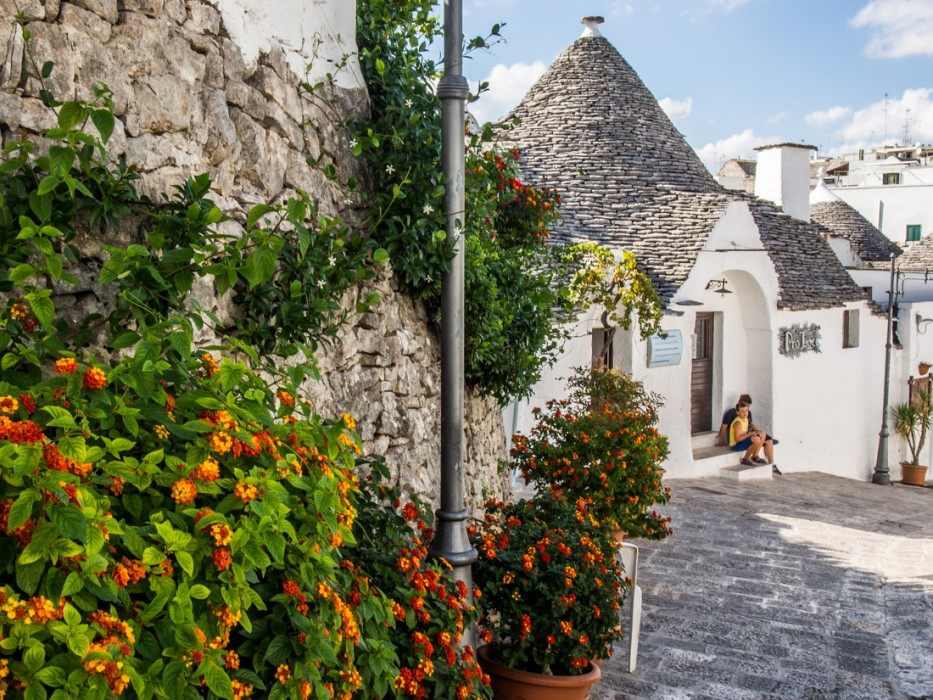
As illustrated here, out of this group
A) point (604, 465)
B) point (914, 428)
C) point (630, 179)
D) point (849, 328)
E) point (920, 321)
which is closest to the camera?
point (604, 465)

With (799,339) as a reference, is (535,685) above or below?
below

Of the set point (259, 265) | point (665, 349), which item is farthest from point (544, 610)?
point (665, 349)

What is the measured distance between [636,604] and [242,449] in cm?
428

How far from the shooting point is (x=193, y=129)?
3646mm

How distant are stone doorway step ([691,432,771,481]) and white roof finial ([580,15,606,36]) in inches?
330

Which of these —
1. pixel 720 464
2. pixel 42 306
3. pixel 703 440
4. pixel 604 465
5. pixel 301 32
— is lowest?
pixel 720 464

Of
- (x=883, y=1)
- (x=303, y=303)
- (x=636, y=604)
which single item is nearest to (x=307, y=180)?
(x=303, y=303)

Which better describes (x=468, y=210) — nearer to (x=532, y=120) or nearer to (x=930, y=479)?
(x=532, y=120)

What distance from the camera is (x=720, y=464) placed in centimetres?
1688

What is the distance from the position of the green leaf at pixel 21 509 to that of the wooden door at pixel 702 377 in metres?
16.5

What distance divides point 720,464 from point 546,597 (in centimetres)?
1287

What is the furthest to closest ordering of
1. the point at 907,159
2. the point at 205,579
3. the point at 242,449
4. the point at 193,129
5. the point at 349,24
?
the point at 907,159
the point at 349,24
the point at 193,129
the point at 242,449
the point at 205,579

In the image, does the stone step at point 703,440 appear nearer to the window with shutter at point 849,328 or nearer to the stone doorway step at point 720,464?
the stone doorway step at point 720,464

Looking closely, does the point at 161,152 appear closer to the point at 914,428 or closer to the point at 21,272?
the point at 21,272
